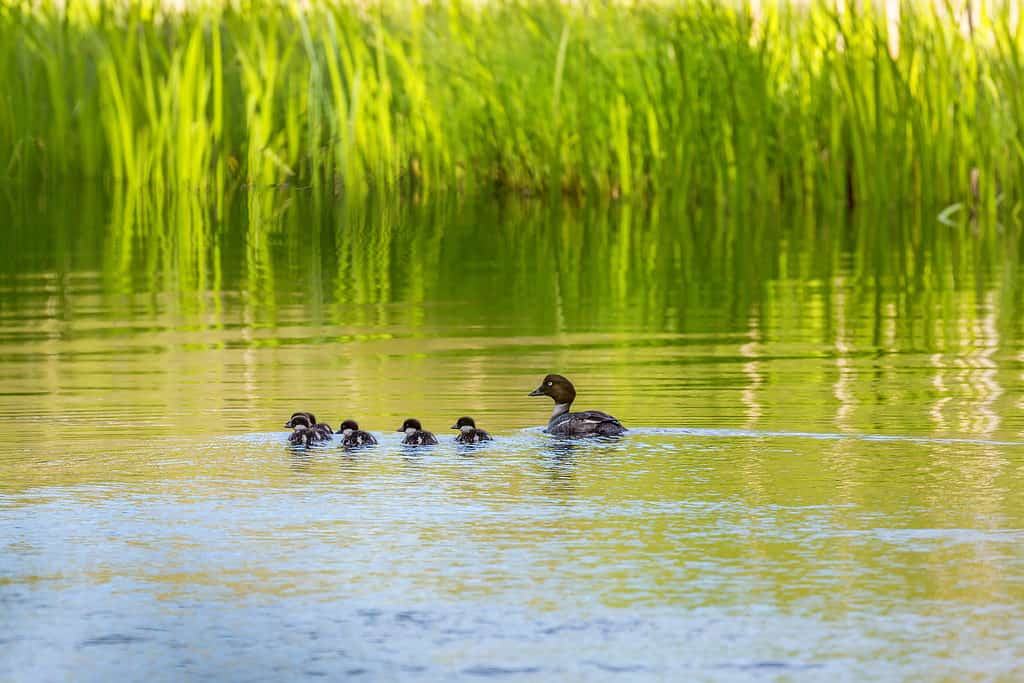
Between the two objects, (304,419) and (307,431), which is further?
(304,419)

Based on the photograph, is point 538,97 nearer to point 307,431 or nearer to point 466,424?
point 466,424

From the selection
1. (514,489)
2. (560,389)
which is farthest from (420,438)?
(560,389)

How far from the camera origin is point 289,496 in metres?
6.79

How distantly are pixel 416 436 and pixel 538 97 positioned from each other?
14.2 metres

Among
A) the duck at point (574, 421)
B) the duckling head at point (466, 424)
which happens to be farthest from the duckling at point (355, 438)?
the duck at point (574, 421)

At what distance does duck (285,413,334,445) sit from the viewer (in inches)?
301

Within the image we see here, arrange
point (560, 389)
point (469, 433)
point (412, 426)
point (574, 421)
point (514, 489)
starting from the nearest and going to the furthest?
point (514, 489)
point (469, 433)
point (412, 426)
point (574, 421)
point (560, 389)

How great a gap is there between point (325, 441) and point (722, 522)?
6.46 feet

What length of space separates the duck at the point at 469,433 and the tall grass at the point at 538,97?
12562 millimetres

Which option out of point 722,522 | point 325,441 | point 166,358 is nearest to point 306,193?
point 166,358

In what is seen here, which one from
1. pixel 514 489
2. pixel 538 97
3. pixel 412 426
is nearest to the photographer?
pixel 514 489

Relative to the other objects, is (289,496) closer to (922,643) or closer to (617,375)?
(922,643)

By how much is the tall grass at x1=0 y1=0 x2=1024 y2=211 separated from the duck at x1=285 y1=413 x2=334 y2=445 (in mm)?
12508

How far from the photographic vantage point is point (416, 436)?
299 inches
